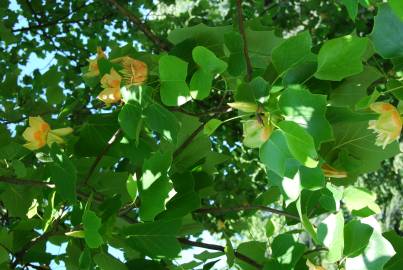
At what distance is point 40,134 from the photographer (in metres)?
1.36

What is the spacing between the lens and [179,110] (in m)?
1.27

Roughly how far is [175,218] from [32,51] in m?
2.43

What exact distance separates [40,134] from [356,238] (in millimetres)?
783

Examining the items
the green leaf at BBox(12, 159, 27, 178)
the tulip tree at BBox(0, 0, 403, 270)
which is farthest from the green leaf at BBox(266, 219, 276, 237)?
the green leaf at BBox(12, 159, 27, 178)

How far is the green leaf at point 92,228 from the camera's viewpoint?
103 centimetres

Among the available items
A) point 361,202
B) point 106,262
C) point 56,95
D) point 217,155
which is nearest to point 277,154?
point 361,202

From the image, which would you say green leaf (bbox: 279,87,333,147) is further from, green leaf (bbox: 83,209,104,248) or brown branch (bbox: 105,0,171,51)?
brown branch (bbox: 105,0,171,51)

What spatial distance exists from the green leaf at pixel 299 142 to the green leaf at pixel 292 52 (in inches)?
6.3

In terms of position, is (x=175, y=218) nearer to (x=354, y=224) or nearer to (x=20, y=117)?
(x=354, y=224)

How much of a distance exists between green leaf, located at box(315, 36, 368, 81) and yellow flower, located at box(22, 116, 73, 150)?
0.67 metres

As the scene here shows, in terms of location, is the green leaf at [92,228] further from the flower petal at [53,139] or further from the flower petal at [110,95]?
the flower petal at [53,139]

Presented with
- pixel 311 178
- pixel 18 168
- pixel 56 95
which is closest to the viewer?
pixel 311 178

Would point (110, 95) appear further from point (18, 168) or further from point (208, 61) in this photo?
point (18, 168)

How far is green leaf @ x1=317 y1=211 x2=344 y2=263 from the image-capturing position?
0.93 metres
